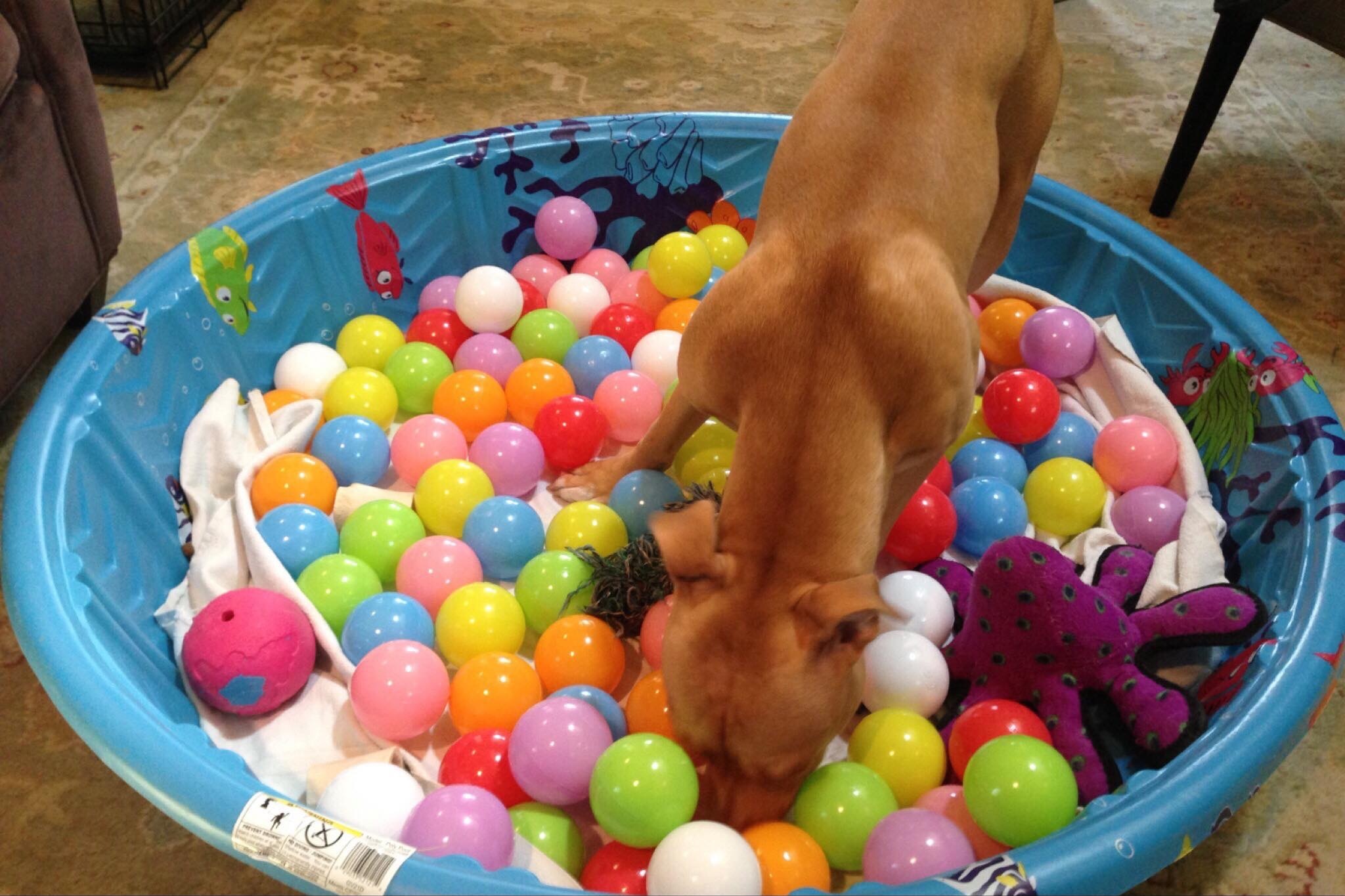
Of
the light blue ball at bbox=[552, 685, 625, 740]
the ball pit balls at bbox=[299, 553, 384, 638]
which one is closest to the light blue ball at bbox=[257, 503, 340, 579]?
the ball pit balls at bbox=[299, 553, 384, 638]

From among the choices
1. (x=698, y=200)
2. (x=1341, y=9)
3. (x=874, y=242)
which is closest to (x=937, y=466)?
(x=874, y=242)

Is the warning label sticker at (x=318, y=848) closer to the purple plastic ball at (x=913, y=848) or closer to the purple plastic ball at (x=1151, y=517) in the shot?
the purple plastic ball at (x=913, y=848)

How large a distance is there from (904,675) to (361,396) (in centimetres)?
142

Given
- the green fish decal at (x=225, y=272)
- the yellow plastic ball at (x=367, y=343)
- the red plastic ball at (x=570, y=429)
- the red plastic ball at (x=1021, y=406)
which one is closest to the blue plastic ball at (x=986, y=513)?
the red plastic ball at (x=1021, y=406)

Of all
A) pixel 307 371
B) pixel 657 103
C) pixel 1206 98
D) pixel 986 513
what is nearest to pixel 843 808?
pixel 986 513

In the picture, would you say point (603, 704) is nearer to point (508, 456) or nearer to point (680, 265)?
point (508, 456)

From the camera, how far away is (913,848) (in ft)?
5.14

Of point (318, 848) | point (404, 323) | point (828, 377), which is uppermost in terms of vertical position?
point (828, 377)

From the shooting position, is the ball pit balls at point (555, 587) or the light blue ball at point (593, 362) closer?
the ball pit balls at point (555, 587)

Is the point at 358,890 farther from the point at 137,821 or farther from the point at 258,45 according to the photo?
the point at 258,45

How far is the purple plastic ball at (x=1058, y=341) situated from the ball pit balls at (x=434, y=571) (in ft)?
5.01

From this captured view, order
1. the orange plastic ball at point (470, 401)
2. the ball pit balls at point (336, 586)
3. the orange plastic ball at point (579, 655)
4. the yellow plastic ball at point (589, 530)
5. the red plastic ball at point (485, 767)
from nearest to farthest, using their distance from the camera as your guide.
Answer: the red plastic ball at point (485, 767)
the orange plastic ball at point (579, 655)
the ball pit balls at point (336, 586)
the yellow plastic ball at point (589, 530)
the orange plastic ball at point (470, 401)

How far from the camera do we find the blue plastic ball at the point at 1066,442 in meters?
2.49

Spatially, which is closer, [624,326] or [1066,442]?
[1066,442]
